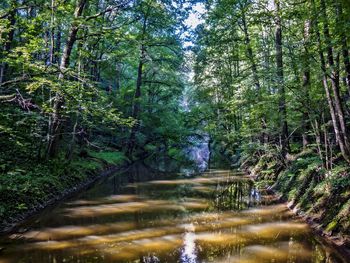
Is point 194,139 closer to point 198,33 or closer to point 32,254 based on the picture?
point 198,33

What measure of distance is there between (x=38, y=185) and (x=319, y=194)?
346 inches

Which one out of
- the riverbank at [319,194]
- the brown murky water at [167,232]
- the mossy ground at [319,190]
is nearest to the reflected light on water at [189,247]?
the brown murky water at [167,232]

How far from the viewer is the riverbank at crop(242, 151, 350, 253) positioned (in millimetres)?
8062

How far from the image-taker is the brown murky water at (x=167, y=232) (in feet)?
23.7

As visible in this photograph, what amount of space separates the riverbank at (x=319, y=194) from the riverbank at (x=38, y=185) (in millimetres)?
7776

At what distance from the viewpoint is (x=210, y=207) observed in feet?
39.1

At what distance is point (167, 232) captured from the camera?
29.2ft

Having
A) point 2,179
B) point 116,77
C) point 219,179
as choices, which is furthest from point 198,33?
point 2,179

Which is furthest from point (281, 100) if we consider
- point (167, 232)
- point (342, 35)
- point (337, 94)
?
point (167, 232)

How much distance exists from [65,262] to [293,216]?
21.4 feet

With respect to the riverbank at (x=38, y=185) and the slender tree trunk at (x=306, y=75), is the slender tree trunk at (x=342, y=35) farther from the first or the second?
the riverbank at (x=38, y=185)

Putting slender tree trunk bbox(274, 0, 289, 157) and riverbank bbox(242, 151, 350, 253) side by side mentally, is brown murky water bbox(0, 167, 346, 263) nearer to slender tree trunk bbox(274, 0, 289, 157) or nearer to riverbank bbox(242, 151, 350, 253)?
riverbank bbox(242, 151, 350, 253)

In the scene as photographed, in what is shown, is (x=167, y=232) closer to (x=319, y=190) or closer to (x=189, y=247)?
(x=189, y=247)

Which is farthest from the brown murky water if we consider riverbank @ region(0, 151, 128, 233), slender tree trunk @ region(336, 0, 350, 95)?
slender tree trunk @ region(336, 0, 350, 95)
